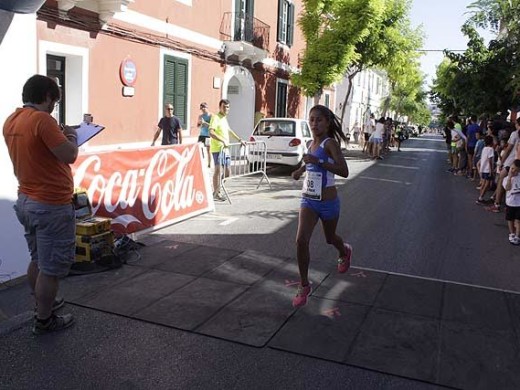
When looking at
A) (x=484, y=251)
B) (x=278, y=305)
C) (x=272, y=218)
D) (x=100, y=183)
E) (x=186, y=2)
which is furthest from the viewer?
(x=186, y=2)

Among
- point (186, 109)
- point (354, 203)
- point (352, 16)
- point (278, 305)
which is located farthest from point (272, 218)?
point (352, 16)

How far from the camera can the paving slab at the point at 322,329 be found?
13.1ft

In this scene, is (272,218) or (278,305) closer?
(278,305)

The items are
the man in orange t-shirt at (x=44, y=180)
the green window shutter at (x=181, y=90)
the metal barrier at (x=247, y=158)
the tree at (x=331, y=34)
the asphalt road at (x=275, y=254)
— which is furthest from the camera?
the tree at (x=331, y=34)

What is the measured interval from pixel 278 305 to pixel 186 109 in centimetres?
1210

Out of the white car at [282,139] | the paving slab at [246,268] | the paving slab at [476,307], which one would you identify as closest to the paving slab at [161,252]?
the paving slab at [246,268]

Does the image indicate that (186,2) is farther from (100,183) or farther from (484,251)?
(484,251)

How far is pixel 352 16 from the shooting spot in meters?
20.4

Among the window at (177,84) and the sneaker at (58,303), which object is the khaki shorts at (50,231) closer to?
the sneaker at (58,303)

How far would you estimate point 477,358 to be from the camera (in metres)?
3.95

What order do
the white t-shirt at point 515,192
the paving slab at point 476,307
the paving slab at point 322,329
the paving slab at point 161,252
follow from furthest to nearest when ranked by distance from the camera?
the white t-shirt at point 515,192
the paving slab at point 161,252
the paving slab at point 476,307
the paving slab at point 322,329

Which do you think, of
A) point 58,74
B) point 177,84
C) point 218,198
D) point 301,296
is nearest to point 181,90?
point 177,84


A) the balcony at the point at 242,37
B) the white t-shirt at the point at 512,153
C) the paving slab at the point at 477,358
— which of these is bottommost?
the paving slab at the point at 477,358

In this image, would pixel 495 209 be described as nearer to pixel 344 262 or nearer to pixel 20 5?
pixel 344 262
